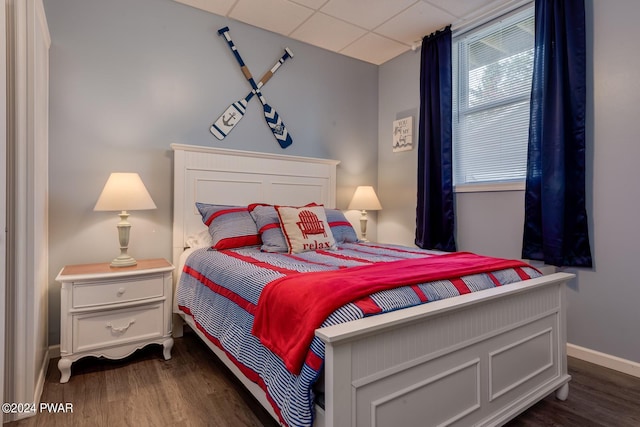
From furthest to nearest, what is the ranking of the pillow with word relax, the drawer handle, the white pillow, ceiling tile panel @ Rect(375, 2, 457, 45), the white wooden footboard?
1. ceiling tile panel @ Rect(375, 2, 457, 45)
2. the white pillow
3. the pillow with word relax
4. the drawer handle
5. the white wooden footboard

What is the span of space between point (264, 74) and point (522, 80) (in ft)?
6.95

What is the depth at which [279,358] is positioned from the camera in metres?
1.20

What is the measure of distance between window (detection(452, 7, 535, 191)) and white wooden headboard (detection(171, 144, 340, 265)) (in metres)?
1.23

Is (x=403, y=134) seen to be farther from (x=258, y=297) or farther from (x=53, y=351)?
(x=53, y=351)

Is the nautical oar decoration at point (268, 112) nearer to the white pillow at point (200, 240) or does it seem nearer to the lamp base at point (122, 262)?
the white pillow at point (200, 240)

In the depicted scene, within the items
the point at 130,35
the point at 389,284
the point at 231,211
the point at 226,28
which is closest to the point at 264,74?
the point at 226,28

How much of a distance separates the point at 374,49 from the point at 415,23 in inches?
22.1

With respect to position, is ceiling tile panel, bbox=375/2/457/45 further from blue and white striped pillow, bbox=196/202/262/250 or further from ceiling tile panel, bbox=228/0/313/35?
blue and white striped pillow, bbox=196/202/262/250

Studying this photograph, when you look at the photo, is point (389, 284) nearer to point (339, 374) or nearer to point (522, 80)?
point (339, 374)

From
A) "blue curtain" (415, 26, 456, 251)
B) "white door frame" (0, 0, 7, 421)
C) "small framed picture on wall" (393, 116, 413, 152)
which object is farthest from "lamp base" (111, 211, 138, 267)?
"small framed picture on wall" (393, 116, 413, 152)

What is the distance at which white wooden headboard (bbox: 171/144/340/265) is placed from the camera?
2648 mm

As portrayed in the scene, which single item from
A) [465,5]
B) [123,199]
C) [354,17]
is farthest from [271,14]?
[123,199]

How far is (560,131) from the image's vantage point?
2.30m

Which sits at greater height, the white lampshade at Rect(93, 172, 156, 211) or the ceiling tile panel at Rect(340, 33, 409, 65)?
the ceiling tile panel at Rect(340, 33, 409, 65)
